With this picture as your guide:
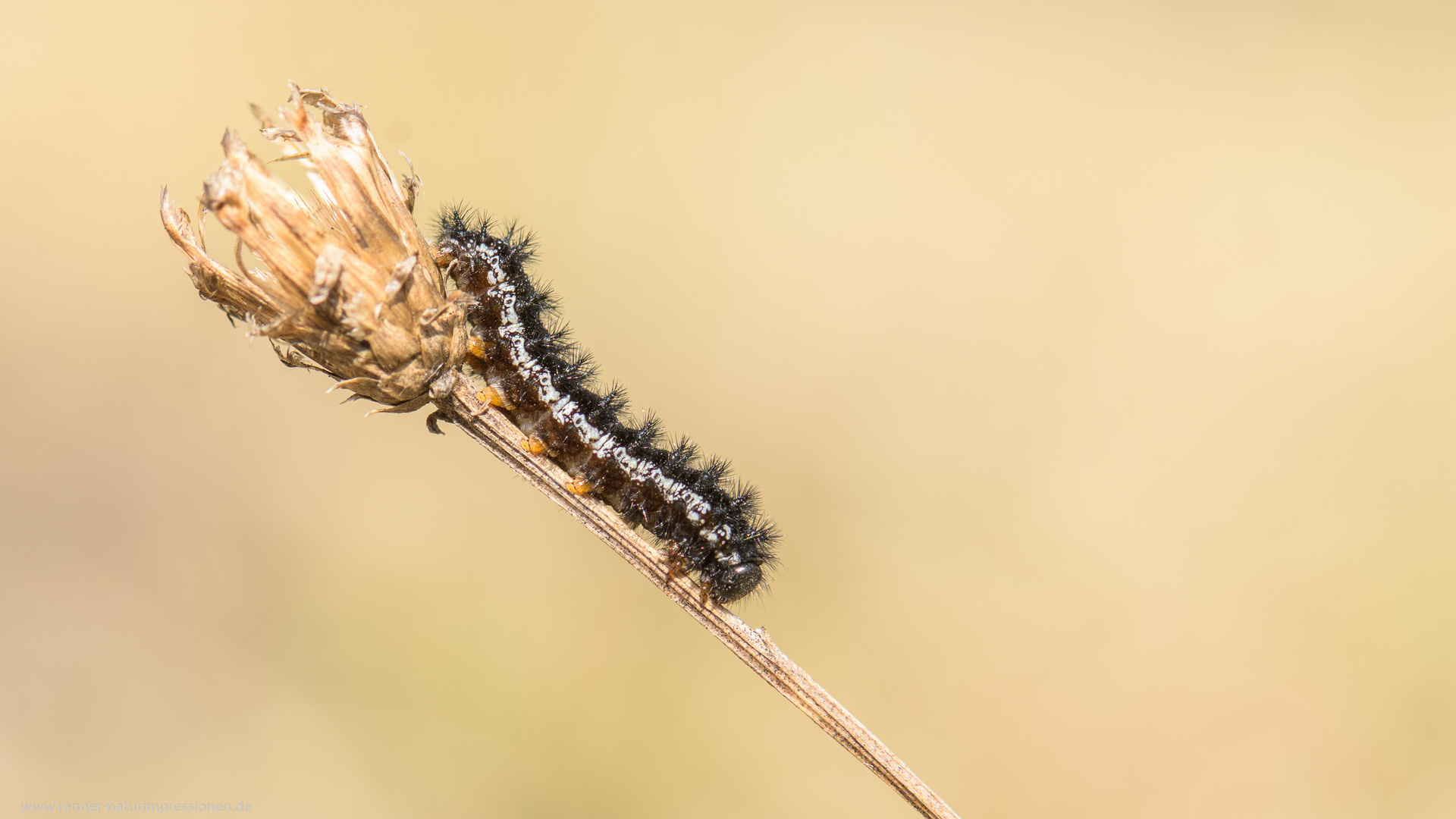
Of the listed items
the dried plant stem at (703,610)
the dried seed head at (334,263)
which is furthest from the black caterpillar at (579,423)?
the dried seed head at (334,263)

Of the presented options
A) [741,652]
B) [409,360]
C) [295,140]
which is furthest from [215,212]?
[741,652]

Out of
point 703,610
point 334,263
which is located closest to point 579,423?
point 703,610

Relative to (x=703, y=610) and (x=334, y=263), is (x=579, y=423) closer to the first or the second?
(x=703, y=610)

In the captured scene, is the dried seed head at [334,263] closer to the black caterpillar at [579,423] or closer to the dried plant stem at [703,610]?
the dried plant stem at [703,610]

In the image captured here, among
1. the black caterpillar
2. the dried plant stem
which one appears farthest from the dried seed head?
the black caterpillar

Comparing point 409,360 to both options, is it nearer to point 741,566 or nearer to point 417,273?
point 417,273

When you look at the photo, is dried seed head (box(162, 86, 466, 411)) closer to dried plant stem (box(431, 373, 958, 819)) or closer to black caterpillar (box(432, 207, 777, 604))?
dried plant stem (box(431, 373, 958, 819))
